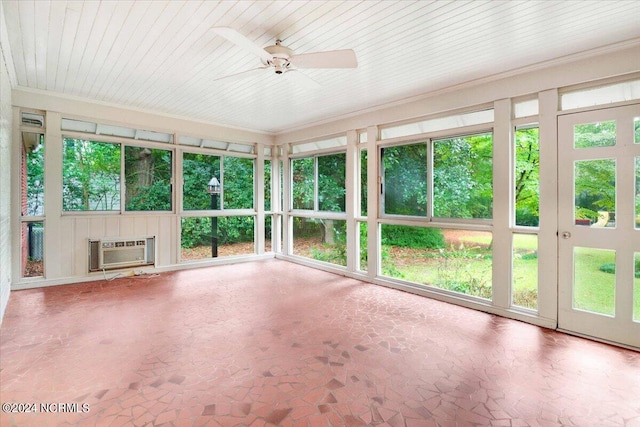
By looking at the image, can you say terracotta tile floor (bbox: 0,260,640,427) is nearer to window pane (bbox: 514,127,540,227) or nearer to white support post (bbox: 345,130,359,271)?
window pane (bbox: 514,127,540,227)

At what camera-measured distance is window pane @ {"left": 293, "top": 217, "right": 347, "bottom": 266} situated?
6074 mm

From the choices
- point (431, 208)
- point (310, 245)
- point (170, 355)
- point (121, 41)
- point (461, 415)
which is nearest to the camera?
point (461, 415)

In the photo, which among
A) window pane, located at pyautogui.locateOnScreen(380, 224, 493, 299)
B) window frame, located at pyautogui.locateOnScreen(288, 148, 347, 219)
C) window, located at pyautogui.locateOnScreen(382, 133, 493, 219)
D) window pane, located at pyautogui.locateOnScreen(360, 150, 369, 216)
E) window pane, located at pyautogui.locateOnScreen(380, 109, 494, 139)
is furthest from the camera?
window frame, located at pyautogui.locateOnScreen(288, 148, 347, 219)

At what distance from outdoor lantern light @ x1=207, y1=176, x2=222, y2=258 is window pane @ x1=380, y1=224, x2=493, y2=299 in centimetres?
351

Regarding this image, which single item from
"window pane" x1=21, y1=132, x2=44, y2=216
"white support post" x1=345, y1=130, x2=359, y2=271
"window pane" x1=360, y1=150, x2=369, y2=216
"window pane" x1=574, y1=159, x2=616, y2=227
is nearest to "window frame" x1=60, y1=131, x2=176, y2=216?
"window pane" x1=21, y1=132, x2=44, y2=216

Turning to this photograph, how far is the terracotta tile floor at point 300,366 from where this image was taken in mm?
1982

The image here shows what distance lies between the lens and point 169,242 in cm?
584

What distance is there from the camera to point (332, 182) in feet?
20.2

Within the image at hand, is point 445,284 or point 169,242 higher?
point 169,242

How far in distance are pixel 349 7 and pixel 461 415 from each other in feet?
9.91

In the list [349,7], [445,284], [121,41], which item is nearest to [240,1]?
[349,7]

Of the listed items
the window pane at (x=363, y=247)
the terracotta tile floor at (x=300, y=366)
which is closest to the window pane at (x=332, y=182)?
the window pane at (x=363, y=247)

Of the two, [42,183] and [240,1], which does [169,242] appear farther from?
[240,1]

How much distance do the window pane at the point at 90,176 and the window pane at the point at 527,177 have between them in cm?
612
